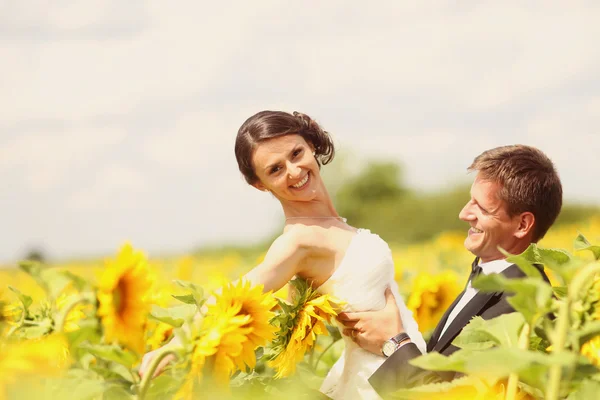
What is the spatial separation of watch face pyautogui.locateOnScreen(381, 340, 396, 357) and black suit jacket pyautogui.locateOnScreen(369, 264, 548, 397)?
0.02m

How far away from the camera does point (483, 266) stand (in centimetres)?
245

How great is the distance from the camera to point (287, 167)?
2.49 m

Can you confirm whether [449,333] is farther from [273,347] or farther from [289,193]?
[289,193]

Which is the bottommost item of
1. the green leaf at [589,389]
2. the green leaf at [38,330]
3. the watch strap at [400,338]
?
the watch strap at [400,338]

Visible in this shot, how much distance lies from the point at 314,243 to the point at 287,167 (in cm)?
30

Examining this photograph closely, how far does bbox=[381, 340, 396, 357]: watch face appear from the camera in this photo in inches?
89.7

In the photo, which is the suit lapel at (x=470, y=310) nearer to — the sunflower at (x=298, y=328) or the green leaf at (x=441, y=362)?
the sunflower at (x=298, y=328)

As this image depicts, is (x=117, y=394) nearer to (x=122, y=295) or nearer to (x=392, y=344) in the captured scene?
(x=122, y=295)

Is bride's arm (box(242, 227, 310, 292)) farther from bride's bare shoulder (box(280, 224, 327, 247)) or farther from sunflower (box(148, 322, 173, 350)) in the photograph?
sunflower (box(148, 322, 173, 350))

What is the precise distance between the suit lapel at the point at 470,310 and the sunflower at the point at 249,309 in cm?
74

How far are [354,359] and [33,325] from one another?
1065 mm

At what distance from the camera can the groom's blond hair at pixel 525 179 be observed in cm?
246

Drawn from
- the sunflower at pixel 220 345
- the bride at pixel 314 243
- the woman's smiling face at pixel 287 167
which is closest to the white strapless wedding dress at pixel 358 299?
the bride at pixel 314 243

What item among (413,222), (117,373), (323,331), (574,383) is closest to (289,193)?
(323,331)
